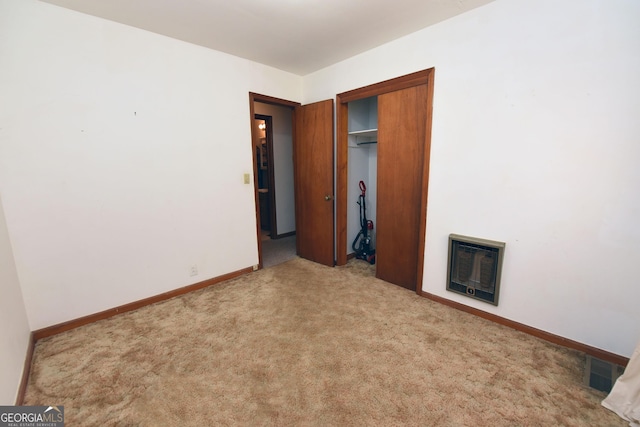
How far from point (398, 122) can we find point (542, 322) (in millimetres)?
2115

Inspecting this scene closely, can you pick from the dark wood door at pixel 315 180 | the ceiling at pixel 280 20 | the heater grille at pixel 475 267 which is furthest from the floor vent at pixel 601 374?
the ceiling at pixel 280 20

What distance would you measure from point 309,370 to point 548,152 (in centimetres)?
227

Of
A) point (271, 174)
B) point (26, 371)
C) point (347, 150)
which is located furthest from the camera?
point (271, 174)

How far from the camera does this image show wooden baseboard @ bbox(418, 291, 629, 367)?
1775 mm

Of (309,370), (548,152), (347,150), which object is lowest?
(309,370)

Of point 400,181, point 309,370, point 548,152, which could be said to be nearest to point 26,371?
point 309,370

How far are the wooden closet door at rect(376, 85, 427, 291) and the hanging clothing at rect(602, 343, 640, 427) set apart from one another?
4.97ft

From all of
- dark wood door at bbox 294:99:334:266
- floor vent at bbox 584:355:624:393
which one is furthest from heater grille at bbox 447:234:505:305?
dark wood door at bbox 294:99:334:266

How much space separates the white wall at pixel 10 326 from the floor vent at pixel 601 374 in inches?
126

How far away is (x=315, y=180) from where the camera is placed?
11.6 ft

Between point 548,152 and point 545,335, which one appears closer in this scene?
point 548,152

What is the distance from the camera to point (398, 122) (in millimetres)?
2758

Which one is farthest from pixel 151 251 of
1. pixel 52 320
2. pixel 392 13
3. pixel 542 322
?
pixel 542 322

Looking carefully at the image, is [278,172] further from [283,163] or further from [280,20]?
[280,20]
